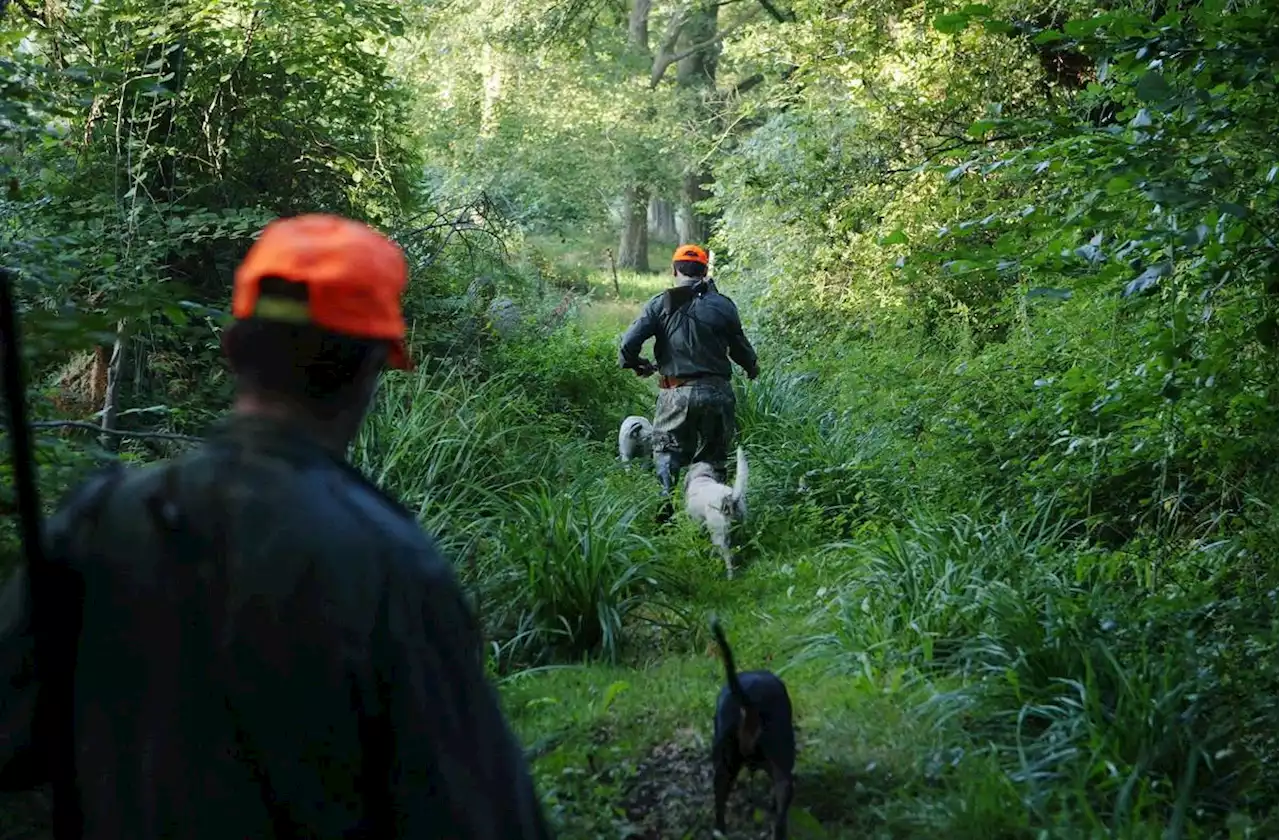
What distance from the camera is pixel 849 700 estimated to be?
5.28m

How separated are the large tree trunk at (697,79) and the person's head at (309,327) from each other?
25.5 m

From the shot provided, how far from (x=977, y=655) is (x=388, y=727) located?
13.9 ft

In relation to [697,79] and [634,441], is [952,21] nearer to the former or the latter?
[634,441]

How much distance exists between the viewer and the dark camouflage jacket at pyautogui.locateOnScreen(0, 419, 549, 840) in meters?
1.57

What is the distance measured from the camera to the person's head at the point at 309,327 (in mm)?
1772

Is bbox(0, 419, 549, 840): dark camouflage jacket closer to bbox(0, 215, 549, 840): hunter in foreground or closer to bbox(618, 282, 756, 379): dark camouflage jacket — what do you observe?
bbox(0, 215, 549, 840): hunter in foreground

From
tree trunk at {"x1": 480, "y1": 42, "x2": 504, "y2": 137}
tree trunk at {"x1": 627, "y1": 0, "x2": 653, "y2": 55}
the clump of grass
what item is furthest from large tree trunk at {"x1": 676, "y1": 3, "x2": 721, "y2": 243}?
the clump of grass

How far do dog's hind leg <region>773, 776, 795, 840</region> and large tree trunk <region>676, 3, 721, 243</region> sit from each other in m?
23.6

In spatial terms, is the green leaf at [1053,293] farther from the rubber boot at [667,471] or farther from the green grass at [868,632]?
the rubber boot at [667,471]

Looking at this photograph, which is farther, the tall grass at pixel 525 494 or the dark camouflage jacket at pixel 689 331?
the dark camouflage jacket at pixel 689 331

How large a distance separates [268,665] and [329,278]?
54 cm

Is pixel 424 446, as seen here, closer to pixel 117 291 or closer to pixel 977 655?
pixel 117 291

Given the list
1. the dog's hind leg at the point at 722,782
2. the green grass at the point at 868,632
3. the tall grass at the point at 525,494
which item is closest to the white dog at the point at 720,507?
the green grass at the point at 868,632

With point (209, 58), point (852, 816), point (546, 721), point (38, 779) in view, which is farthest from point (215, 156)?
point (38, 779)
